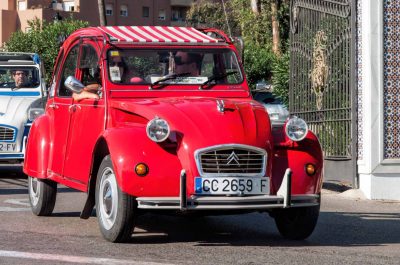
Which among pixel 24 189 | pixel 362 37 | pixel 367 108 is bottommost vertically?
pixel 24 189

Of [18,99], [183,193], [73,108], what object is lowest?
[183,193]

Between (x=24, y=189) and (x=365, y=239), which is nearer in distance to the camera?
(x=365, y=239)

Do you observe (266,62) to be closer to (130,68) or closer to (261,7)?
(261,7)

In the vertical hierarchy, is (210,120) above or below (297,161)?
above

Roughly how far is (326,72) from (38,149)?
6896 millimetres

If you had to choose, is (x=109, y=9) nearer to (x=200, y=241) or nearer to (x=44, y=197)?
(x=44, y=197)

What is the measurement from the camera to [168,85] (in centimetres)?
1120

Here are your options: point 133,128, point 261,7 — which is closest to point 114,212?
point 133,128

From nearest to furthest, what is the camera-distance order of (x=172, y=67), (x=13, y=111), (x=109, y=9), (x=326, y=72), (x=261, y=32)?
(x=172, y=67)
(x=326, y=72)
(x=13, y=111)
(x=261, y=32)
(x=109, y=9)

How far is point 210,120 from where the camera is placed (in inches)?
382

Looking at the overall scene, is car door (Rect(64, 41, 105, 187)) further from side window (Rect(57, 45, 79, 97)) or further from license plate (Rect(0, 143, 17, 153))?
license plate (Rect(0, 143, 17, 153))

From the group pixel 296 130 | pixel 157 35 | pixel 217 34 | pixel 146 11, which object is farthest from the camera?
pixel 146 11

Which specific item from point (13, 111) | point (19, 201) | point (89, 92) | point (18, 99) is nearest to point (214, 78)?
point (89, 92)

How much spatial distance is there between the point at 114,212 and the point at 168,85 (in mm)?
1940
